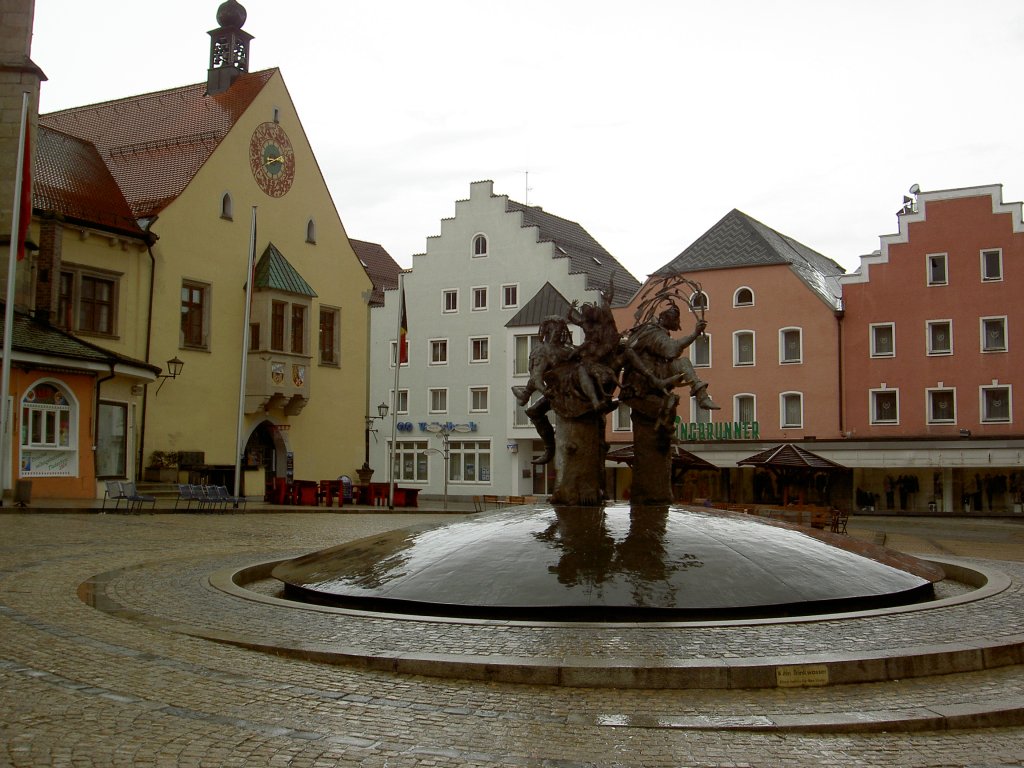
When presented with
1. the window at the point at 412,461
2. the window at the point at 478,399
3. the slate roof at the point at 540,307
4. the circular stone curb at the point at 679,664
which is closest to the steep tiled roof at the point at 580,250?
the slate roof at the point at 540,307

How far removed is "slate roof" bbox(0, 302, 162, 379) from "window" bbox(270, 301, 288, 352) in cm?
1034

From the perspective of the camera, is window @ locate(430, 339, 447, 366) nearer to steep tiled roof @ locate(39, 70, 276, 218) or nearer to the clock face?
the clock face

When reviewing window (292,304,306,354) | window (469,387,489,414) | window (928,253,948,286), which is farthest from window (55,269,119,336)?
window (928,253,948,286)

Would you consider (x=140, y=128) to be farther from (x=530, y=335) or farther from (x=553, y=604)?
(x=553, y=604)

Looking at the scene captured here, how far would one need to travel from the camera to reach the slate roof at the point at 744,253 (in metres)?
50.5

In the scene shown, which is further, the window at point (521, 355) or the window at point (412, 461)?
the window at point (412, 461)

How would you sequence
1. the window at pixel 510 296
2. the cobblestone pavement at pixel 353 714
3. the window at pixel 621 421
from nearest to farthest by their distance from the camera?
the cobblestone pavement at pixel 353 714 < the window at pixel 621 421 < the window at pixel 510 296

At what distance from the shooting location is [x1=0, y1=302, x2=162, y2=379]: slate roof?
2976cm

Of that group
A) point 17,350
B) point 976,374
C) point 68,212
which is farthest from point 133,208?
point 976,374

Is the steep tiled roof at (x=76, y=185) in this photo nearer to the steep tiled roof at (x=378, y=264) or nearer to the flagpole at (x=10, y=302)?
the flagpole at (x=10, y=302)

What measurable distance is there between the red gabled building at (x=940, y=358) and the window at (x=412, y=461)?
23407 millimetres

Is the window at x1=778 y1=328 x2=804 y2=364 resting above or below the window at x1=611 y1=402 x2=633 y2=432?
above

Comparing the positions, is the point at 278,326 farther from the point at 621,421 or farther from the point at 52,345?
the point at 621,421

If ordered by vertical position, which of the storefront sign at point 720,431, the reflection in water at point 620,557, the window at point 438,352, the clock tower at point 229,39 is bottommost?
the reflection in water at point 620,557
